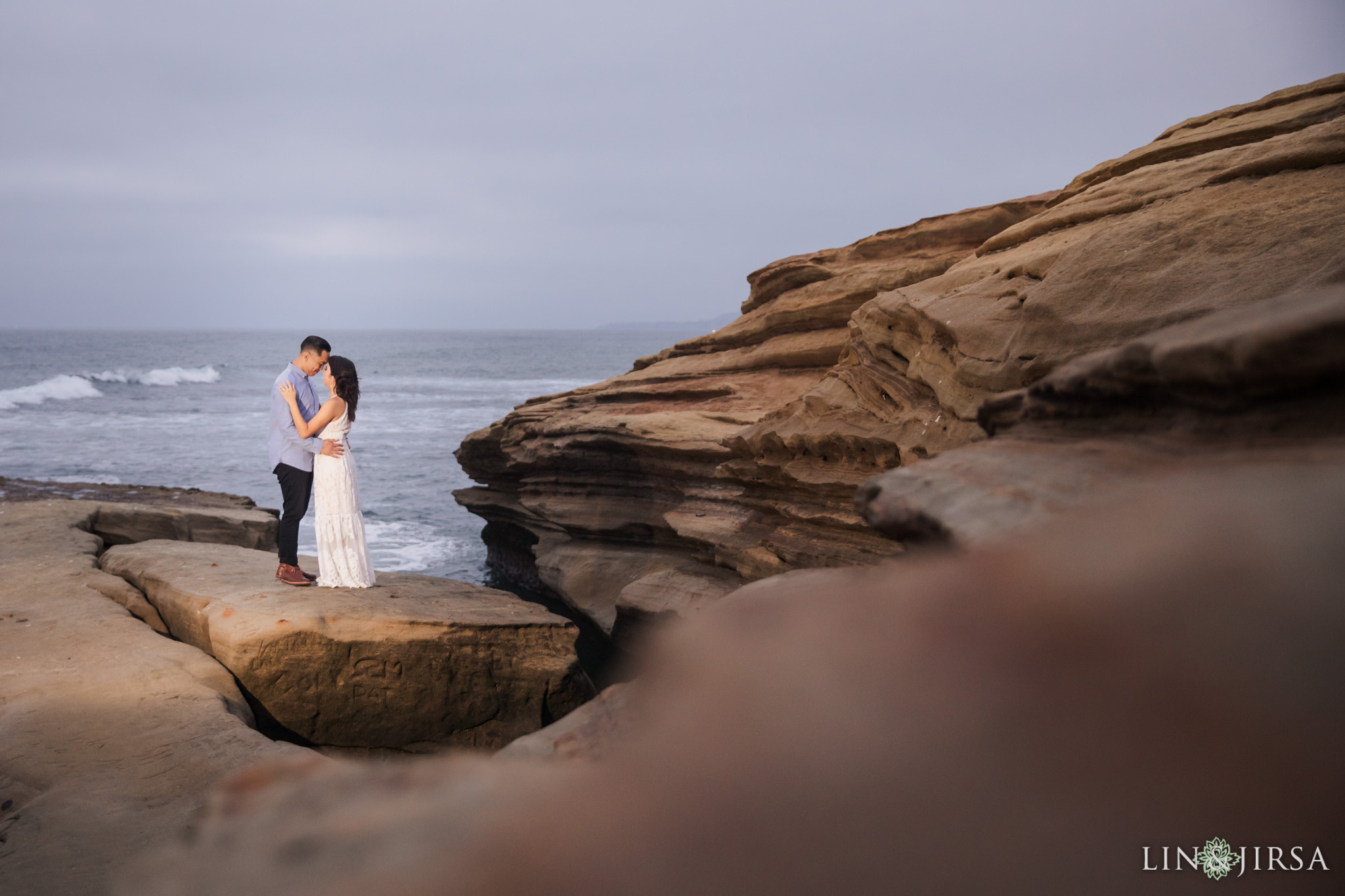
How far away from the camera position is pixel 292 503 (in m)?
6.50

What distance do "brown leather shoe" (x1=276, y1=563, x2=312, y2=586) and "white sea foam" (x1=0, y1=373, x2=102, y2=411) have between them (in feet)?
115

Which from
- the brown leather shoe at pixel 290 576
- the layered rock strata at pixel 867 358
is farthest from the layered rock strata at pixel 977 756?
the brown leather shoe at pixel 290 576

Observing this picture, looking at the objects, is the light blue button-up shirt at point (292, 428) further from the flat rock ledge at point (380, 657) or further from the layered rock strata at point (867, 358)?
the layered rock strata at point (867, 358)

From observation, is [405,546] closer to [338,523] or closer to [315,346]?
[338,523]

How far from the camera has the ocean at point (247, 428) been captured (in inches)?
595

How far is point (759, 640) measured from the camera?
220 cm

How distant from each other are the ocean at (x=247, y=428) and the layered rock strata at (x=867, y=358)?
3.08m

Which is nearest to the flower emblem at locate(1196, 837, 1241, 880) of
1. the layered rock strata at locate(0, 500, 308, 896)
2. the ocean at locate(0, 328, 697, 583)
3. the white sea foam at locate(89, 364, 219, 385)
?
the layered rock strata at locate(0, 500, 308, 896)

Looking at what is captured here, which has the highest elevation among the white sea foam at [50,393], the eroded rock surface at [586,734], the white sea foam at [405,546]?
the white sea foam at [50,393]

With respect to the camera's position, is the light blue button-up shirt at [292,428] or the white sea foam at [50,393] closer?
the light blue button-up shirt at [292,428]

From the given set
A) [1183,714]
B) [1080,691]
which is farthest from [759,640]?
[1183,714]

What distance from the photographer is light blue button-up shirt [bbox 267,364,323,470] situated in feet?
20.9

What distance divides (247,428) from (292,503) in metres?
23.5

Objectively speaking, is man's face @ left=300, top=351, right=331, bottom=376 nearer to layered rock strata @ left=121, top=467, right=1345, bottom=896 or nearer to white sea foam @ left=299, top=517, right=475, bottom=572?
layered rock strata @ left=121, top=467, right=1345, bottom=896
